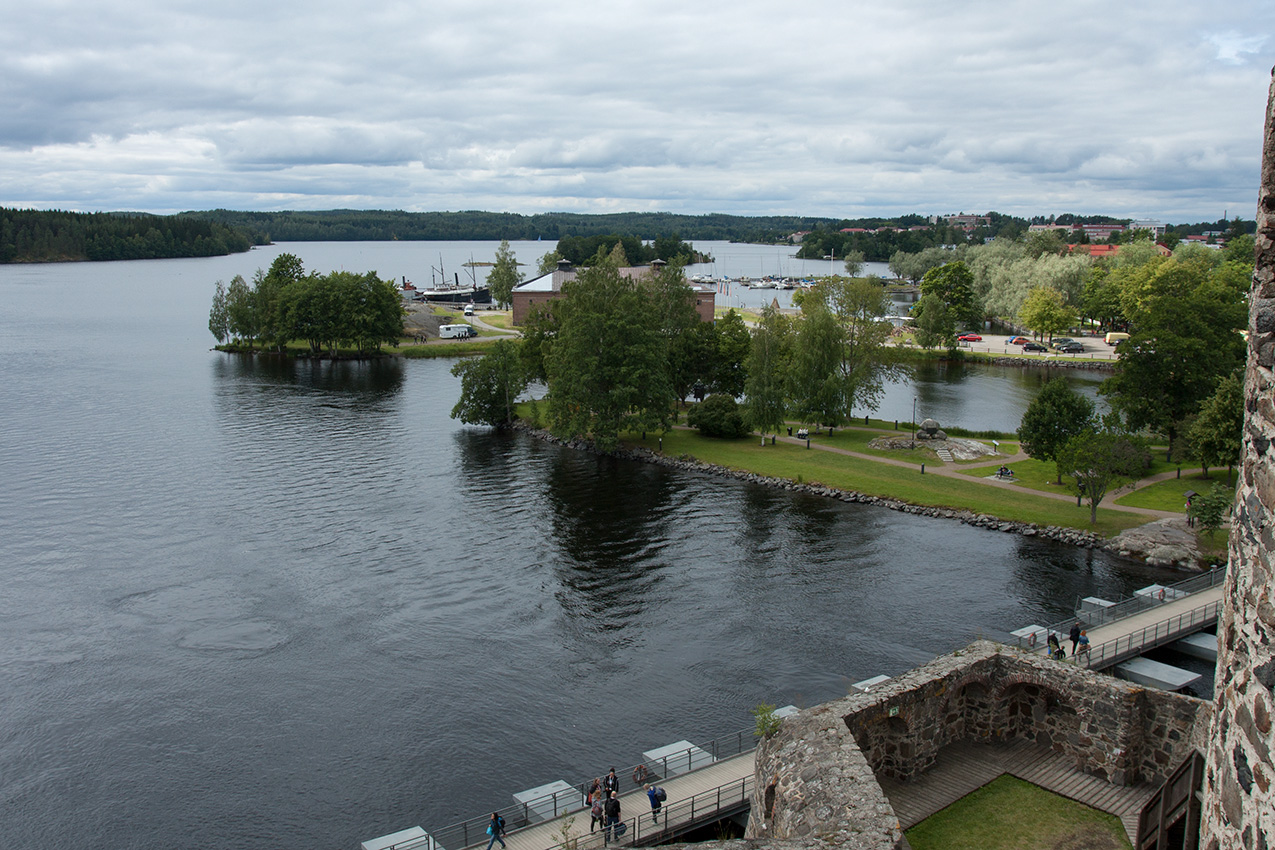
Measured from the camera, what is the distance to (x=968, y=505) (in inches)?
2076

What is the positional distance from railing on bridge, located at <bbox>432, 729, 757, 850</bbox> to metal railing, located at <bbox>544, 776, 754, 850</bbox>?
1.42 meters

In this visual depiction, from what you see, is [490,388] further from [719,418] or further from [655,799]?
[655,799]

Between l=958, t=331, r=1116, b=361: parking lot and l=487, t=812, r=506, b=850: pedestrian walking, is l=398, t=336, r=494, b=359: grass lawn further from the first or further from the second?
l=487, t=812, r=506, b=850: pedestrian walking

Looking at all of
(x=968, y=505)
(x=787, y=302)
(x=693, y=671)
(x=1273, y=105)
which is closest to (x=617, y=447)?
(x=968, y=505)

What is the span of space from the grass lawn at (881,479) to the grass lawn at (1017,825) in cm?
2846

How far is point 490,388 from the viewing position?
7619 cm

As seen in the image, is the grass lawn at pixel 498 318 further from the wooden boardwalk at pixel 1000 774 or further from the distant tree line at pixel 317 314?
the wooden boardwalk at pixel 1000 774

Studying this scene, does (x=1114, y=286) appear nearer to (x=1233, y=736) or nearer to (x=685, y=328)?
(x=685, y=328)

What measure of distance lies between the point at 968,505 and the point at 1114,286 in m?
88.4

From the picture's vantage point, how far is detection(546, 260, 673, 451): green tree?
66938mm

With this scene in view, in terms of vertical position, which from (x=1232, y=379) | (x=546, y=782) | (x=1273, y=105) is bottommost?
(x=546, y=782)

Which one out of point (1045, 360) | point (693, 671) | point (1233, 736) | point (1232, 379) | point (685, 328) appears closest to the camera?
point (1233, 736)

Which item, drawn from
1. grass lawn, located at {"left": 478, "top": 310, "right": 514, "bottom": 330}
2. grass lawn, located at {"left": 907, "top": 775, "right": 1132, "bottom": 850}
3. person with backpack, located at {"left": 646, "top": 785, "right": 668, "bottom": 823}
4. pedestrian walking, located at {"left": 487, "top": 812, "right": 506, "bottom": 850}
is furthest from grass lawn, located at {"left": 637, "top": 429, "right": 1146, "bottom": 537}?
grass lawn, located at {"left": 478, "top": 310, "right": 514, "bottom": 330}

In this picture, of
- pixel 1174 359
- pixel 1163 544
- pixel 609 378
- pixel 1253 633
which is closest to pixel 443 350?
pixel 609 378
